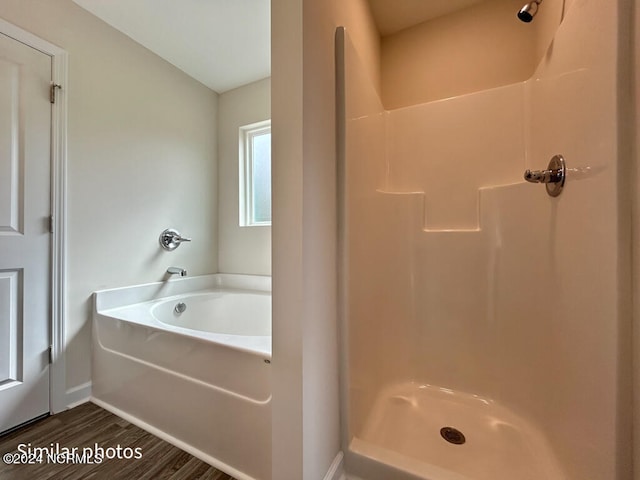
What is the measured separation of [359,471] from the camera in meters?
0.94

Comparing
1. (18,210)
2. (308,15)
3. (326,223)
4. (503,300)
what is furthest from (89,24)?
(503,300)

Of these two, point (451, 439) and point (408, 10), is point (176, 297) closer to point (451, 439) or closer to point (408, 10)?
point (451, 439)

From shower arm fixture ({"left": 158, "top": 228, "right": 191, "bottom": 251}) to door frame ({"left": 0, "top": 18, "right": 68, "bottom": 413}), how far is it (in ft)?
1.89

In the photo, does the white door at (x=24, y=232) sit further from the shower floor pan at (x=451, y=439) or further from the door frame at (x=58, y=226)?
the shower floor pan at (x=451, y=439)

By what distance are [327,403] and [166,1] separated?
223 centimetres

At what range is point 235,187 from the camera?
7.86 ft

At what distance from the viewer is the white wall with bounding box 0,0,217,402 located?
1.54 meters

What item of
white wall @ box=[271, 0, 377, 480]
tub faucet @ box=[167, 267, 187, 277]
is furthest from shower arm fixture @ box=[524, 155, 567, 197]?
tub faucet @ box=[167, 267, 187, 277]

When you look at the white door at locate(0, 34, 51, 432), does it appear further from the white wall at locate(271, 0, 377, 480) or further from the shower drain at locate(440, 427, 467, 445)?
the shower drain at locate(440, 427, 467, 445)

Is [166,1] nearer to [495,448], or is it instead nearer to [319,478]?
[319,478]

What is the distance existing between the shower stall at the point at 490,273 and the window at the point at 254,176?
112 centimetres

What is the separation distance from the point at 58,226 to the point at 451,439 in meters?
2.20

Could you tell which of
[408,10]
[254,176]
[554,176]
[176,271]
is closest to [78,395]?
[176,271]

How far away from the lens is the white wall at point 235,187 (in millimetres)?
2258
